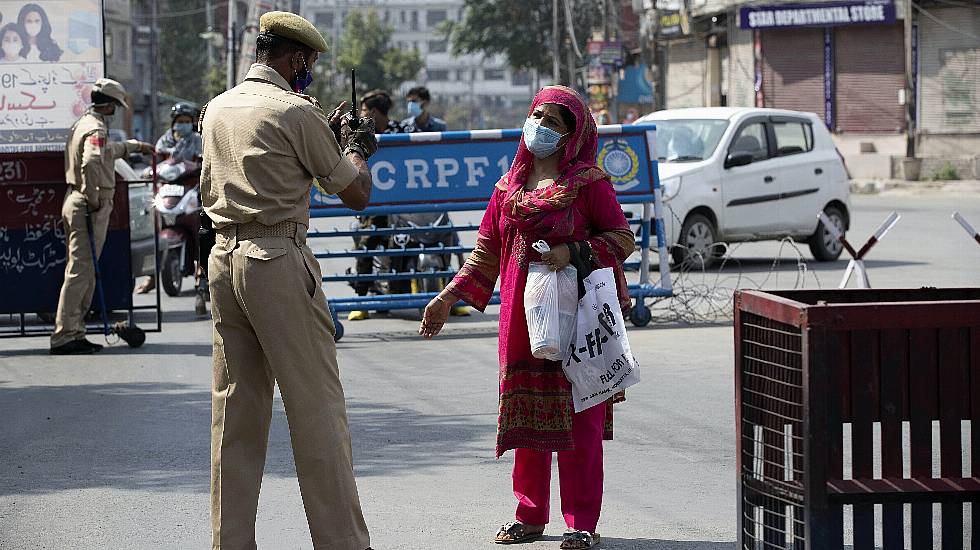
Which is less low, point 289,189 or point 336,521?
point 289,189

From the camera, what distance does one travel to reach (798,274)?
15.2 metres

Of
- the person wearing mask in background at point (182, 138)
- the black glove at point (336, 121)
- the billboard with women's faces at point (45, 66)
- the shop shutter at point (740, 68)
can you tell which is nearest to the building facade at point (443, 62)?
the shop shutter at point (740, 68)

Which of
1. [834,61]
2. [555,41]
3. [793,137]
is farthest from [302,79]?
[555,41]

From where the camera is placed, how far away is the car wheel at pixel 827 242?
56.3ft

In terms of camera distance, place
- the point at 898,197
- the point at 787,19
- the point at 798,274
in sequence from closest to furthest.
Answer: the point at 798,274
the point at 898,197
the point at 787,19

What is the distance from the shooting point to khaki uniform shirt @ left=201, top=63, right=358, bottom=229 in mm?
4648

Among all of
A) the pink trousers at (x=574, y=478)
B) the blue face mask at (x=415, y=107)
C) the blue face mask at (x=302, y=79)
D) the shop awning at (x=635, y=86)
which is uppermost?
the shop awning at (x=635, y=86)

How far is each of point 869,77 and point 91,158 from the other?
30790mm

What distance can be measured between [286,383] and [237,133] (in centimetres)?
81

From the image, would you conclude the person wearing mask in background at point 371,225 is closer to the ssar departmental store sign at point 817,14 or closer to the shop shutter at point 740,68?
the ssar departmental store sign at point 817,14

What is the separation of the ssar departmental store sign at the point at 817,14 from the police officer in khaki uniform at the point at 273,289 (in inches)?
1359

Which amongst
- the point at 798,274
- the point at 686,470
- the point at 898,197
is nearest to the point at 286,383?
the point at 686,470

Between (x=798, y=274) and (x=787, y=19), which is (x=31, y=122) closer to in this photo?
(x=798, y=274)

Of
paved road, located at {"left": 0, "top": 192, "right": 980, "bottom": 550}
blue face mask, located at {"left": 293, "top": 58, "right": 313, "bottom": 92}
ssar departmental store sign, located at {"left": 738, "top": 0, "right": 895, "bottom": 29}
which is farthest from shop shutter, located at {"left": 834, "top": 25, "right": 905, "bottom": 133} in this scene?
blue face mask, located at {"left": 293, "top": 58, "right": 313, "bottom": 92}
